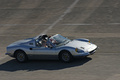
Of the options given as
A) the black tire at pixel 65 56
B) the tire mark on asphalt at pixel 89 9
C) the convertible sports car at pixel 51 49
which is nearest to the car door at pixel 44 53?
the convertible sports car at pixel 51 49

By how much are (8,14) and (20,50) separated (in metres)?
13.4

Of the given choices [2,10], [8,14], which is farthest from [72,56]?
[2,10]

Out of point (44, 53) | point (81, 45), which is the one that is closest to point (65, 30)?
point (81, 45)

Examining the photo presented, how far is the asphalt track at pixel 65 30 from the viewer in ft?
41.4

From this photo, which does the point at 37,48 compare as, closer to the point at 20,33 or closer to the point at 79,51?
the point at 79,51

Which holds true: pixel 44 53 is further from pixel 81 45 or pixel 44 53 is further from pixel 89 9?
pixel 89 9

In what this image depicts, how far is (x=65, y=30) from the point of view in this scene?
21.8 meters

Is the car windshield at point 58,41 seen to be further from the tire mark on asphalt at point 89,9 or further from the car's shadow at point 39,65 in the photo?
the tire mark on asphalt at point 89,9

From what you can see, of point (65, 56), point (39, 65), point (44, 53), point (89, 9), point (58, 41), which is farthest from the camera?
point (89, 9)

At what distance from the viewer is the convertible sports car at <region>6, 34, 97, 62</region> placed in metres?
14.0

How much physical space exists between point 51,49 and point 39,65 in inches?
38.6

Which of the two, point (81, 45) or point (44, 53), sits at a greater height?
point (81, 45)

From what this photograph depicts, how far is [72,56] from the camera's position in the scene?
1398cm

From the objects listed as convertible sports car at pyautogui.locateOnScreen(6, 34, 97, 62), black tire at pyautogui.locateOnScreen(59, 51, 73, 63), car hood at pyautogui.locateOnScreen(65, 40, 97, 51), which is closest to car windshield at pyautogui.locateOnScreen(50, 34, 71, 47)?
convertible sports car at pyautogui.locateOnScreen(6, 34, 97, 62)
